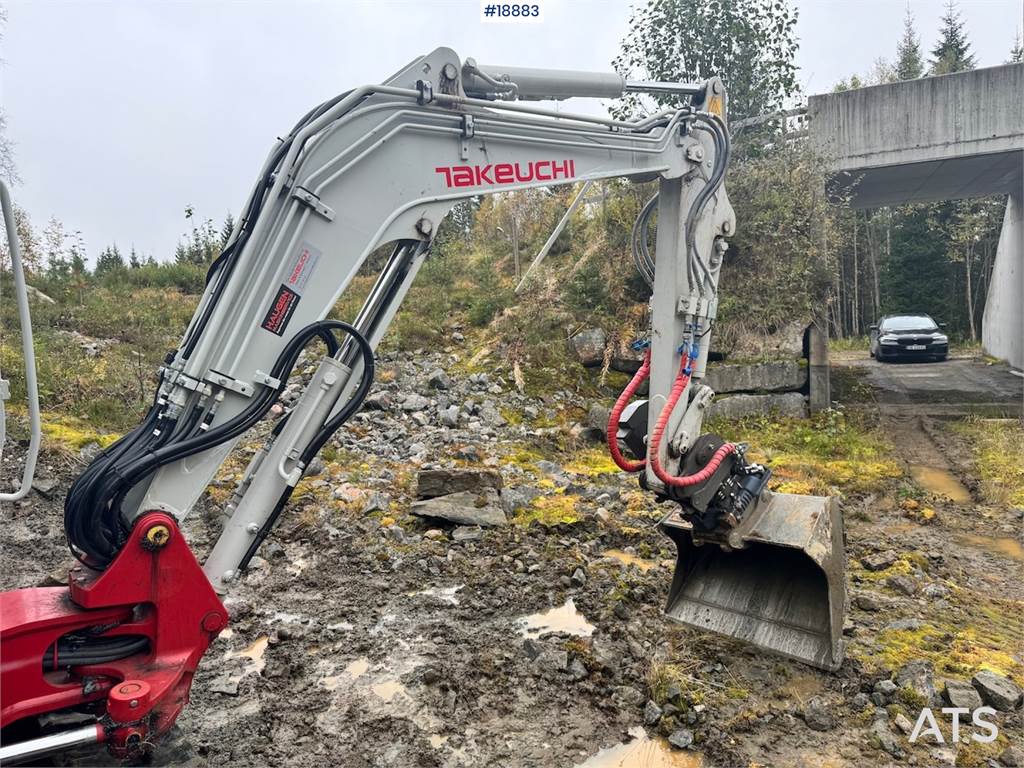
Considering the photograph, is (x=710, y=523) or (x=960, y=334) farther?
(x=960, y=334)

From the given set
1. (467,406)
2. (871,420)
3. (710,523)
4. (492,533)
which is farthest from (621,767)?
(871,420)

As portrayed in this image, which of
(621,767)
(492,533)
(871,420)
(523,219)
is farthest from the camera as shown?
(523,219)

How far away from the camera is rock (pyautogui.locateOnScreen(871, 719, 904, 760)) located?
3.08 m

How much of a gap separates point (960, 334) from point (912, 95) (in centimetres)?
1648

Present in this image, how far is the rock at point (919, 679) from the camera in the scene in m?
3.43

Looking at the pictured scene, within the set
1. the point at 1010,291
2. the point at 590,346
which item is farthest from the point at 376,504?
the point at 1010,291

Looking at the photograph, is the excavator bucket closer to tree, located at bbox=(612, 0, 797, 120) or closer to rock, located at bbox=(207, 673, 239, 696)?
rock, located at bbox=(207, 673, 239, 696)

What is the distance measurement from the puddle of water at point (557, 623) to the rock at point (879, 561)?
7.48 feet

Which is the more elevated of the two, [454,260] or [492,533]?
[454,260]

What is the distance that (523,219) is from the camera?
1424 cm

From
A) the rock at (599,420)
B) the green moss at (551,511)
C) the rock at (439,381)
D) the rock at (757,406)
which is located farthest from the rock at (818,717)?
the rock at (439,381)

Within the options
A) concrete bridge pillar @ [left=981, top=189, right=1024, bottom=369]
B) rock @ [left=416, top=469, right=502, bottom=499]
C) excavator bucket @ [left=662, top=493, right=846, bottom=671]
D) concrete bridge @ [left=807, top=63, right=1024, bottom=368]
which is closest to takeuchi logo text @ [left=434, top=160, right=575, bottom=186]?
excavator bucket @ [left=662, top=493, right=846, bottom=671]

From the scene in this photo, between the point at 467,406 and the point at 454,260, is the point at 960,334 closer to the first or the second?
the point at 454,260

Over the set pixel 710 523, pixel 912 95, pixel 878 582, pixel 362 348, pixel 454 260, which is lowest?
pixel 878 582
